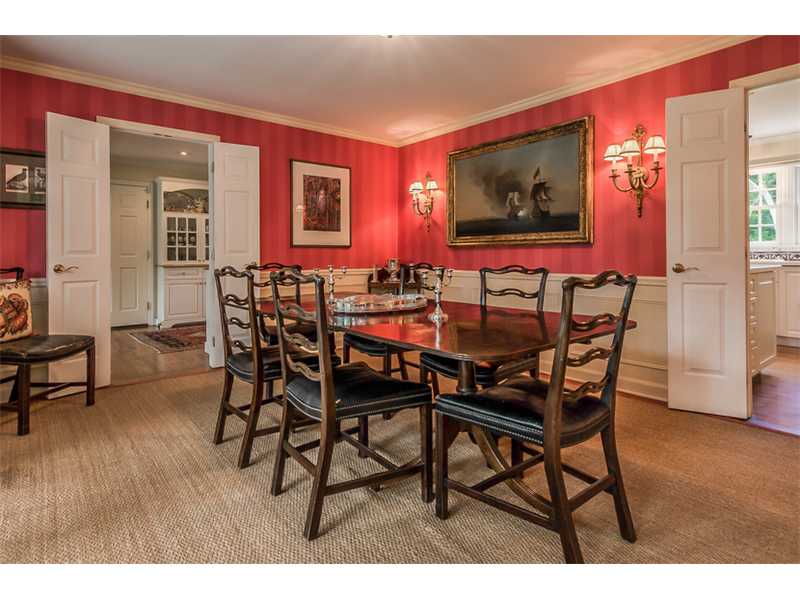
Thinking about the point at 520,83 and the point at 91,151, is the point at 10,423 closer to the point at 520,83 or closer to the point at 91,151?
the point at 91,151

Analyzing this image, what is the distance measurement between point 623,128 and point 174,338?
17.6 ft

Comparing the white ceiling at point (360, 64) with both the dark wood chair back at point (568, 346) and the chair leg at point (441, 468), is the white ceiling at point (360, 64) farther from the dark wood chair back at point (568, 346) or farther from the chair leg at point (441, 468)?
the chair leg at point (441, 468)

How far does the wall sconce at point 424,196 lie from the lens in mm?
5060

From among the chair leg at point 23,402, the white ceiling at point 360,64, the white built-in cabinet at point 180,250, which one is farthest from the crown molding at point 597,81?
the chair leg at point 23,402

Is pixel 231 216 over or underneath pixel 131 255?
over

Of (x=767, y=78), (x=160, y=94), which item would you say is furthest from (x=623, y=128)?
(x=160, y=94)

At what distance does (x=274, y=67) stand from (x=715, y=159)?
308 centimetres

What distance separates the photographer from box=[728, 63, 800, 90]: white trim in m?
2.68

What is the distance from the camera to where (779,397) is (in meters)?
3.31

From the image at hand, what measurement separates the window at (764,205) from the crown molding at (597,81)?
3.41 m

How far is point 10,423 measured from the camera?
2826 mm

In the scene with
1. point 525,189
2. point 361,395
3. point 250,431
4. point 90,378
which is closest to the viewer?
point 361,395

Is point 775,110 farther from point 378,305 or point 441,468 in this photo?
point 441,468
